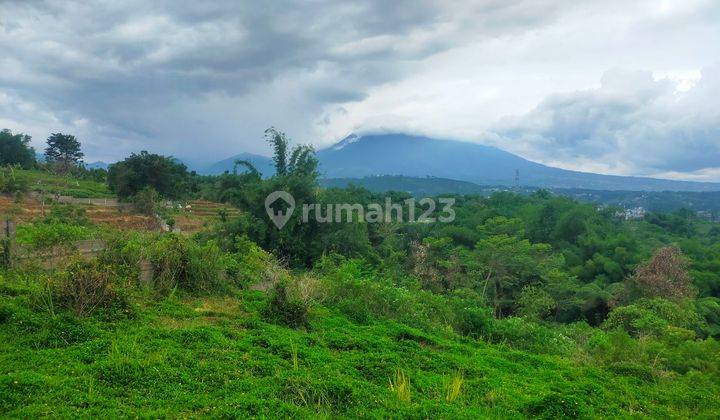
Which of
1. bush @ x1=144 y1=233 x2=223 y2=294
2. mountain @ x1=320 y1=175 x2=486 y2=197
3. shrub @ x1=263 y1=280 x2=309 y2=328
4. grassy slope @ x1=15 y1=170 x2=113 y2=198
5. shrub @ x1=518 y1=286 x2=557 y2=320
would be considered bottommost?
shrub @ x1=518 y1=286 x2=557 y2=320

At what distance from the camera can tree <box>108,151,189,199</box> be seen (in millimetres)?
28312

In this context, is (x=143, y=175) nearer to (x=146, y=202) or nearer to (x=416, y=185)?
(x=146, y=202)

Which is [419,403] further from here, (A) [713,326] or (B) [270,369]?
(A) [713,326]

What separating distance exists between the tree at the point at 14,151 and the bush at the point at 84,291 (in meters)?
44.6

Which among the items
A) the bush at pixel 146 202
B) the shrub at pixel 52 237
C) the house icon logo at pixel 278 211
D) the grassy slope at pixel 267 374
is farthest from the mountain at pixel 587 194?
the grassy slope at pixel 267 374

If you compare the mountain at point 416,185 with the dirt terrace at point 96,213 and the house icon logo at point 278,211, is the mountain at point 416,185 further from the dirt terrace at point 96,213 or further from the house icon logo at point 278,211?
the house icon logo at point 278,211

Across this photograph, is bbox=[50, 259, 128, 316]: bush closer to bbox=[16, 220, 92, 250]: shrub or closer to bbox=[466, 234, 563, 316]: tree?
bbox=[16, 220, 92, 250]: shrub

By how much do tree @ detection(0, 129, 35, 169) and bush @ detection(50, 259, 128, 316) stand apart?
146 feet

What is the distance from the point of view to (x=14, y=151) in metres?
41.6

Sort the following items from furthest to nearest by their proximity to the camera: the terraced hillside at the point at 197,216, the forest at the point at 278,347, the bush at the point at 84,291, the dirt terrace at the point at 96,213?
the terraced hillside at the point at 197,216 → the dirt terrace at the point at 96,213 → the bush at the point at 84,291 → the forest at the point at 278,347

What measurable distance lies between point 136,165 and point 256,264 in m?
23.6

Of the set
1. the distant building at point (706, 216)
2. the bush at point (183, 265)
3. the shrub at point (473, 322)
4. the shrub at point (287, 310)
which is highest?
the bush at point (183, 265)

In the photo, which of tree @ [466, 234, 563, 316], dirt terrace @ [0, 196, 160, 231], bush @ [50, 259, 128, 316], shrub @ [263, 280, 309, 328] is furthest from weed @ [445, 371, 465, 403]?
dirt terrace @ [0, 196, 160, 231]

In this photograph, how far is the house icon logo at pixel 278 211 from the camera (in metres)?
14.6
